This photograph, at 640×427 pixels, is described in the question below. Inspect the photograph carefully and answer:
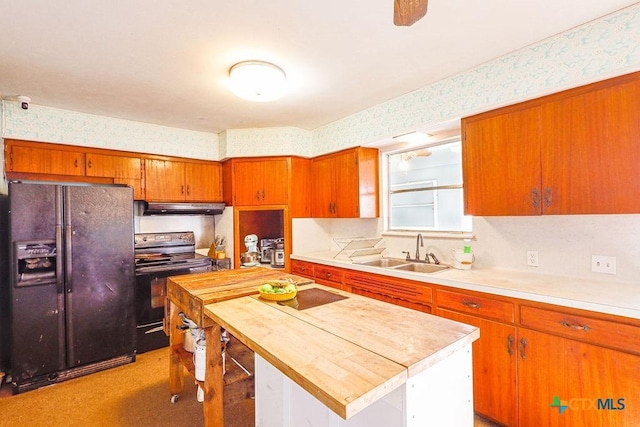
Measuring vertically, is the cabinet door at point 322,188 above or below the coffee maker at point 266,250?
above

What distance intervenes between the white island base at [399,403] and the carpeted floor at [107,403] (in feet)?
3.34

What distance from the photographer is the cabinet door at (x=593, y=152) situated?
1.66m

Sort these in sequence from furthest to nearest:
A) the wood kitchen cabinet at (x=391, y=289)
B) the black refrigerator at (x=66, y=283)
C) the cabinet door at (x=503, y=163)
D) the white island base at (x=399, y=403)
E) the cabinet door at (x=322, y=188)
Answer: the cabinet door at (x=322, y=188)
the black refrigerator at (x=66, y=283)
the wood kitchen cabinet at (x=391, y=289)
the cabinet door at (x=503, y=163)
the white island base at (x=399, y=403)

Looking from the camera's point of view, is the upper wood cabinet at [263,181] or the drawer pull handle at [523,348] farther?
the upper wood cabinet at [263,181]

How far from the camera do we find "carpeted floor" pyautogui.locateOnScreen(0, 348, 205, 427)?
2.06 m

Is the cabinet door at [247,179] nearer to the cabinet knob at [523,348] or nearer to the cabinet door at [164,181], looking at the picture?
the cabinet door at [164,181]

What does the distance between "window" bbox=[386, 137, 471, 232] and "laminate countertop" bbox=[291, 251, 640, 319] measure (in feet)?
2.12

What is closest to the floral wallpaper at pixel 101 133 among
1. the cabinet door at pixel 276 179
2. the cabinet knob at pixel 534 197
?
the cabinet door at pixel 276 179

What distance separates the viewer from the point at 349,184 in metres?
3.40

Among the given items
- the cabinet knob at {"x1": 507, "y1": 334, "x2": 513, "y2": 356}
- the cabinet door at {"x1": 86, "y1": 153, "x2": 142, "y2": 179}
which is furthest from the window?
the cabinet door at {"x1": 86, "y1": 153, "x2": 142, "y2": 179}

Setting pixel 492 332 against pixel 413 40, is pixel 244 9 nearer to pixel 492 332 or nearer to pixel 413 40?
pixel 413 40

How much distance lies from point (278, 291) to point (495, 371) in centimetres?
147

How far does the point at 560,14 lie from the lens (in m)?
1.70

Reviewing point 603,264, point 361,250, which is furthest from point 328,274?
point 603,264
